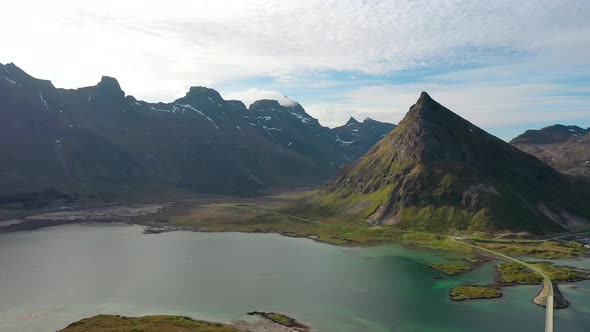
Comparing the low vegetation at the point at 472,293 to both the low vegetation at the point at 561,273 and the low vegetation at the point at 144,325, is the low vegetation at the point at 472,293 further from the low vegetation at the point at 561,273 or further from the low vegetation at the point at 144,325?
the low vegetation at the point at 144,325

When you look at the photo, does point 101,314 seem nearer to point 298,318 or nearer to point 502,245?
point 298,318

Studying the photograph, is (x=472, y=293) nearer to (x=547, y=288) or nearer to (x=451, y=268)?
(x=547, y=288)

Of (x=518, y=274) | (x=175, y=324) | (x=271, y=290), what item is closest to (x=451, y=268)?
(x=518, y=274)

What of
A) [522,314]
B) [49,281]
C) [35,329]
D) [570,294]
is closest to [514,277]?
[570,294]

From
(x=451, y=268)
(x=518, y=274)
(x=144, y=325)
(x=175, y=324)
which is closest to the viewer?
(x=144, y=325)

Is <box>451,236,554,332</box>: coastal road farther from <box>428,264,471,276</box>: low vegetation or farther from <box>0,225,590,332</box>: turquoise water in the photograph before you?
<box>428,264,471,276</box>: low vegetation

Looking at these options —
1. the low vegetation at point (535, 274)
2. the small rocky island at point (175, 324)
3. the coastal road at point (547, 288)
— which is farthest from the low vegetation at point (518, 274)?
the small rocky island at point (175, 324)

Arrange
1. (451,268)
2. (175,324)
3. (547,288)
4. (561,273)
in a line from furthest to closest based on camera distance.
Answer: (451,268) < (561,273) < (547,288) < (175,324)
